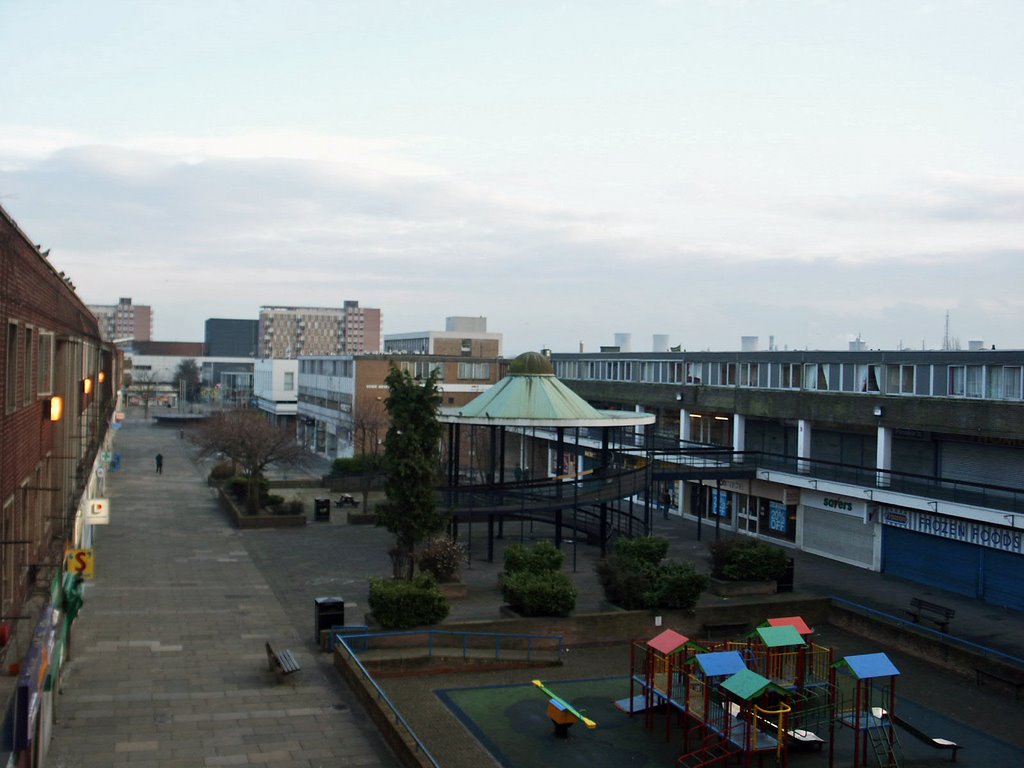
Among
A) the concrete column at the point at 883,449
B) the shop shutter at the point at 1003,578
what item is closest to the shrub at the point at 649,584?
the shop shutter at the point at 1003,578

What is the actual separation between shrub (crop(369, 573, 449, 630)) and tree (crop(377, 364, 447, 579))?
12.4 feet

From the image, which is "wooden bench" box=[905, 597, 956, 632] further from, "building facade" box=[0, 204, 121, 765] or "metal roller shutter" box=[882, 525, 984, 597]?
"building facade" box=[0, 204, 121, 765]

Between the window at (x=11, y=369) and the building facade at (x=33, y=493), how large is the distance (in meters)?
0.02

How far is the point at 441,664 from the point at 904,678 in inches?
409

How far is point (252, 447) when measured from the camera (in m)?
41.2

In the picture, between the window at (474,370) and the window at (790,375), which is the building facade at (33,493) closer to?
the window at (790,375)

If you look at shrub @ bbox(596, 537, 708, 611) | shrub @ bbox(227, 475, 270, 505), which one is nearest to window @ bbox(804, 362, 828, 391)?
shrub @ bbox(596, 537, 708, 611)

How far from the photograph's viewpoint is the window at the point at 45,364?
629 inches

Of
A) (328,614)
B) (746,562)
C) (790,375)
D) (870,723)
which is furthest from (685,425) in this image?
(870,723)

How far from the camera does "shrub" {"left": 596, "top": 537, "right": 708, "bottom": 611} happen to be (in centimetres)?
2473

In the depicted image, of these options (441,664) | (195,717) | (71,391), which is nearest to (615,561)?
(441,664)

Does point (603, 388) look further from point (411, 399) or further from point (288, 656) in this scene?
point (288, 656)

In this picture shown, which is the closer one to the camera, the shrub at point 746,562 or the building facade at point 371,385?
the shrub at point 746,562

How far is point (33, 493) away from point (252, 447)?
2557cm
